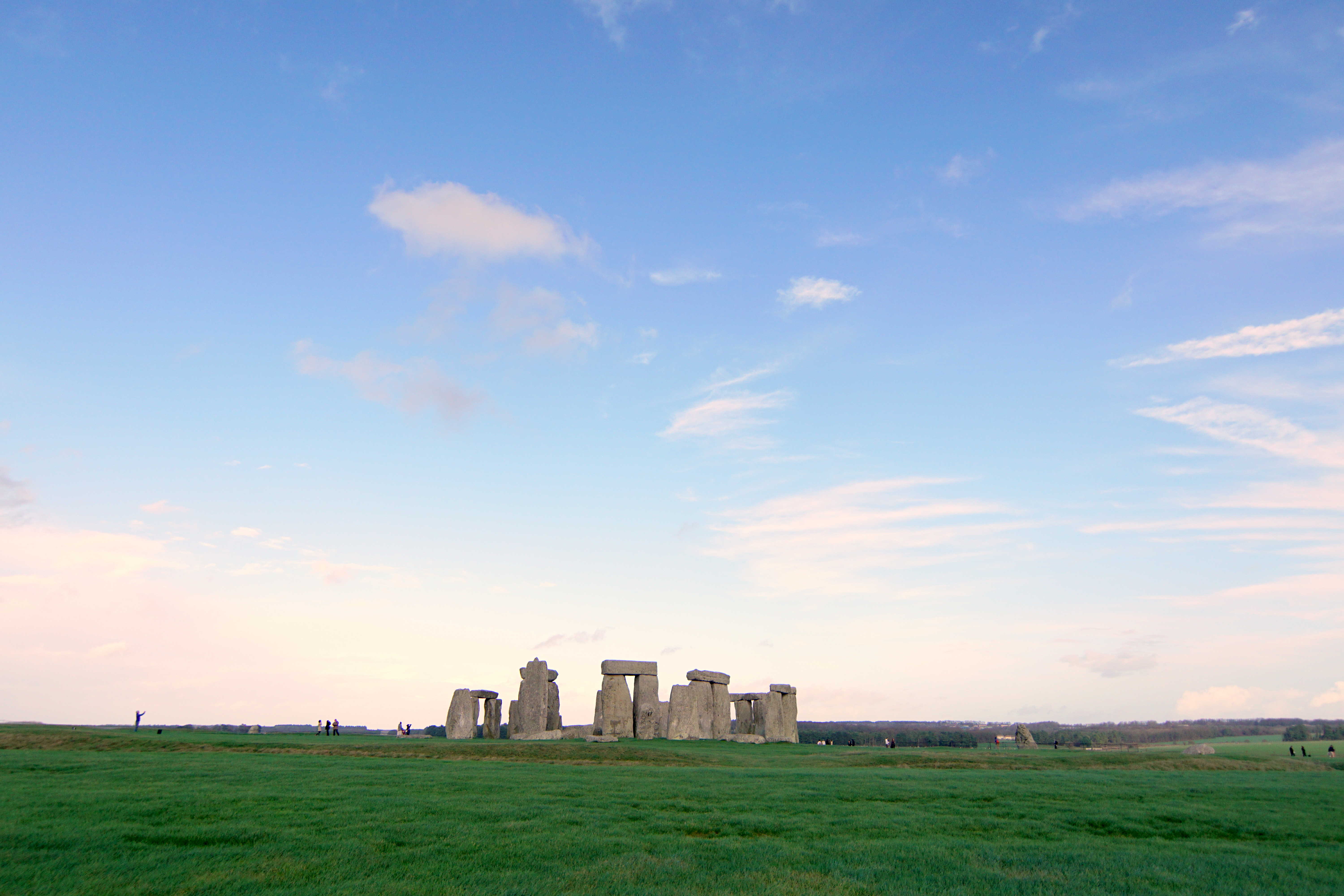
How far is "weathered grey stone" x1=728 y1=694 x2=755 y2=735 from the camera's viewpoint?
42656 mm

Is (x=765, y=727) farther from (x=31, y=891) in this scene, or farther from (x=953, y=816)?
(x=31, y=891)

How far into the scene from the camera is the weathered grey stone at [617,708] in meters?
35.1

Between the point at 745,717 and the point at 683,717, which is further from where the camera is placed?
the point at 745,717

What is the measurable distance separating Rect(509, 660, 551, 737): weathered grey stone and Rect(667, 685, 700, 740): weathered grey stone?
5.58m

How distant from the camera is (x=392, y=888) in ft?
25.1

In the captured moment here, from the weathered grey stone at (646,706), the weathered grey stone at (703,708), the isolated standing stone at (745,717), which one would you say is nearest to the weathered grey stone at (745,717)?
the isolated standing stone at (745,717)

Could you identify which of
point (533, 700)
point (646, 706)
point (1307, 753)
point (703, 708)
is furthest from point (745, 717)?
point (1307, 753)

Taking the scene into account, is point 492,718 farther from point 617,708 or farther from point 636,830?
point 636,830

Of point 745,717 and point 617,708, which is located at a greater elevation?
point 617,708

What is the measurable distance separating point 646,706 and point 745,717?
9186mm

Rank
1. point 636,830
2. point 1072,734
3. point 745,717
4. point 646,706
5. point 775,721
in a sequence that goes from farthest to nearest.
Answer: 1. point 1072,734
2. point 745,717
3. point 775,721
4. point 646,706
5. point 636,830

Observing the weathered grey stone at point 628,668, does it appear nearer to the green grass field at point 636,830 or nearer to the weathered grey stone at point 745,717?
the weathered grey stone at point 745,717

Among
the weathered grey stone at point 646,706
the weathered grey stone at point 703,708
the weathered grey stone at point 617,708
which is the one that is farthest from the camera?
the weathered grey stone at point 703,708

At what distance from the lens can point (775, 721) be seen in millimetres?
39750
